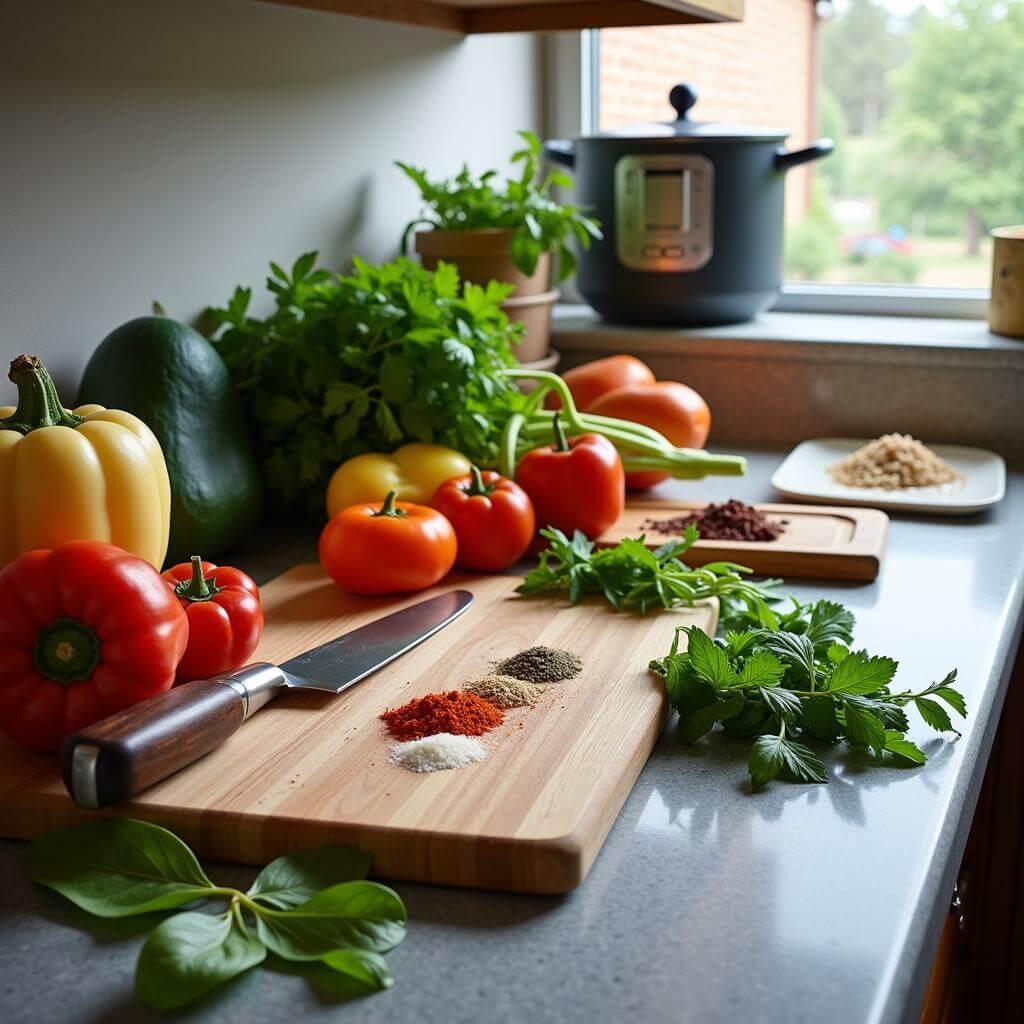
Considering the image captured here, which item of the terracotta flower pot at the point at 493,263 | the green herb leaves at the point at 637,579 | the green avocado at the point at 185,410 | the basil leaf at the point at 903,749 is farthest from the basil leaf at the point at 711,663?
the terracotta flower pot at the point at 493,263

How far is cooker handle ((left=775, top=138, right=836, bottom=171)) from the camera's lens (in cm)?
176

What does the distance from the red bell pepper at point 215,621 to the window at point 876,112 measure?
4.61ft

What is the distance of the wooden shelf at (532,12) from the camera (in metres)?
1.46

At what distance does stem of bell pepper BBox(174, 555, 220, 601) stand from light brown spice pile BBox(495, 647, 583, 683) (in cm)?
23

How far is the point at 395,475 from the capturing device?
1305 mm

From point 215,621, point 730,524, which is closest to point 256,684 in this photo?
point 215,621

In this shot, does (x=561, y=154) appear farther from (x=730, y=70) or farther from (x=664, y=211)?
(x=730, y=70)

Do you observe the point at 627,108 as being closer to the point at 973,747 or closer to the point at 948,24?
the point at 948,24

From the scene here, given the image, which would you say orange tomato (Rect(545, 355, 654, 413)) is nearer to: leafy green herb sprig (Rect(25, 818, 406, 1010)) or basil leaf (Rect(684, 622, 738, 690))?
basil leaf (Rect(684, 622, 738, 690))

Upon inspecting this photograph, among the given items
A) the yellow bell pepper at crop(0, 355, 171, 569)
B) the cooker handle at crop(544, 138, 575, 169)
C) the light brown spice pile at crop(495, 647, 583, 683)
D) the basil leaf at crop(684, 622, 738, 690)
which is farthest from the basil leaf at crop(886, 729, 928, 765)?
the cooker handle at crop(544, 138, 575, 169)

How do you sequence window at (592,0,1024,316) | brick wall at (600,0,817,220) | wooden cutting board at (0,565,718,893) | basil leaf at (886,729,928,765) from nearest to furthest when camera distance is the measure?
wooden cutting board at (0,565,718,893) → basil leaf at (886,729,928,765) → window at (592,0,1024,316) → brick wall at (600,0,817,220)

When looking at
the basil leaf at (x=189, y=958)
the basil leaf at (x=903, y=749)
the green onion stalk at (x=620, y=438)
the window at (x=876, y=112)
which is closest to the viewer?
the basil leaf at (x=189, y=958)

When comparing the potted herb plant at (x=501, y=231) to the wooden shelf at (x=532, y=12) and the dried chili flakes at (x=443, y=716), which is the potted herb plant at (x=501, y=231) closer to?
the wooden shelf at (x=532, y=12)

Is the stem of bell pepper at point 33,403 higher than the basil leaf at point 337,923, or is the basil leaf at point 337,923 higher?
the stem of bell pepper at point 33,403
